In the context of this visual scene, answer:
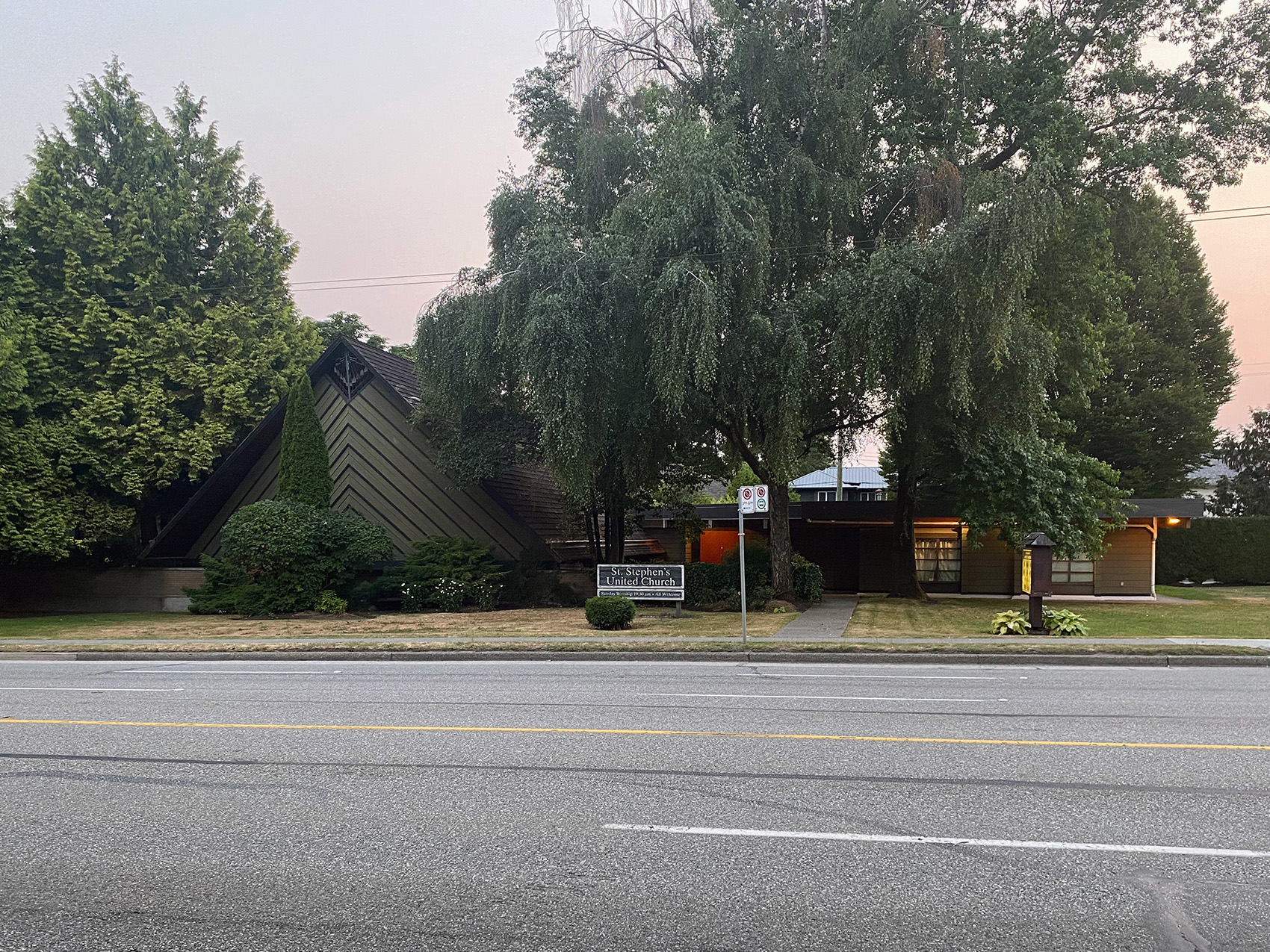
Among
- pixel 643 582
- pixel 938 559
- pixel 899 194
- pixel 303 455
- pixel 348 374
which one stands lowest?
pixel 643 582

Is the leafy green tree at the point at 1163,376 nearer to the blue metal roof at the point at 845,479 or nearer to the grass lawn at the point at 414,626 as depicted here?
the blue metal roof at the point at 845,479

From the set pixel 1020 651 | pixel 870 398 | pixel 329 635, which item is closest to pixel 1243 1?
pixel 870 398

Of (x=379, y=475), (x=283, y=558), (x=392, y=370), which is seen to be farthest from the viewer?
(x=392, y=370)

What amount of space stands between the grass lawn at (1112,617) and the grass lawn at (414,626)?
7.69ft

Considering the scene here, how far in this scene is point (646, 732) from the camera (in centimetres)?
802

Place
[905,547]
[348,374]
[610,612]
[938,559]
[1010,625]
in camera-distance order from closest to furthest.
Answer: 1. [1010,625]
2. [610,612]
3. [905,547]
4. [348,374]
5. [938,559]

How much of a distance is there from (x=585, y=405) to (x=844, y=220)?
7.25 metres

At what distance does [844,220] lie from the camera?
64.5ft

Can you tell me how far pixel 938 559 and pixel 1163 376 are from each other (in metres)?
16.5

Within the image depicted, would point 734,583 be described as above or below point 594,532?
below

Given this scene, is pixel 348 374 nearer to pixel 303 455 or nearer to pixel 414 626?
pixel 303 455

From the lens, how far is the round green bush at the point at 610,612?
17719 mm

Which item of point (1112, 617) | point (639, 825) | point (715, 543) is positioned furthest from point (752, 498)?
point (715, 543)

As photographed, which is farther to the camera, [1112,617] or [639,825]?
[1112,617]
